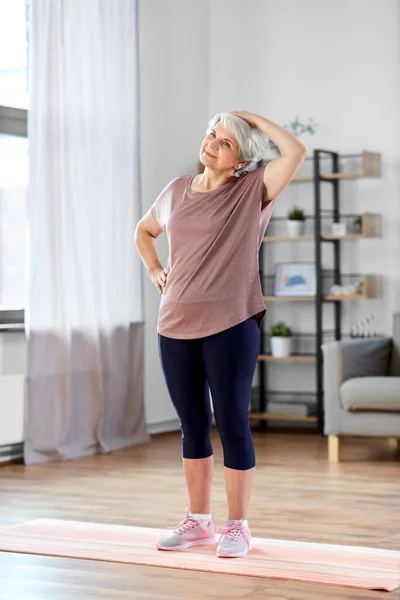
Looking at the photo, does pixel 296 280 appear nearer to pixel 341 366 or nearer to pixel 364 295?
pixel 364 295

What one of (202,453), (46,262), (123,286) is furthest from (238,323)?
(123,286)

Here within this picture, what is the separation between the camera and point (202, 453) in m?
3.24

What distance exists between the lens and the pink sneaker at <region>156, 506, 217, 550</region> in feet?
10.7

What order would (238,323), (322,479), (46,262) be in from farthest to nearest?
(46,262)
(322,479)
(238,323)

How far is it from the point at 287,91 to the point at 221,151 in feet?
12.2

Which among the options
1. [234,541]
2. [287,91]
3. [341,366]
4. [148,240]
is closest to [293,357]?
[341,366]

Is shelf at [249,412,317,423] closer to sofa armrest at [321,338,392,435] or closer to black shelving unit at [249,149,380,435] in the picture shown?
black shelving unit at [249,149,380,435]

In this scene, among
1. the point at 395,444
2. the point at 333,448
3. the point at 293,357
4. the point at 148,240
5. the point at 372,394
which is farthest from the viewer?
the point at 293,357

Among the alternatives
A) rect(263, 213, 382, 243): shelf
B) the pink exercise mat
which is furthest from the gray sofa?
the pink exercise mat

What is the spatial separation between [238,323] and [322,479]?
6.03 ft

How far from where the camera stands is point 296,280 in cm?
650

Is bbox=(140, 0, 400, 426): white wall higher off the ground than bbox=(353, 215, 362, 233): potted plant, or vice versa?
bbox=(140, 0, 400, 426): white wall

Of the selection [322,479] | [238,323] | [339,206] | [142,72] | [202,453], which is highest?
[142,72]

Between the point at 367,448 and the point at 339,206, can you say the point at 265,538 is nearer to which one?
the point at 367,448
